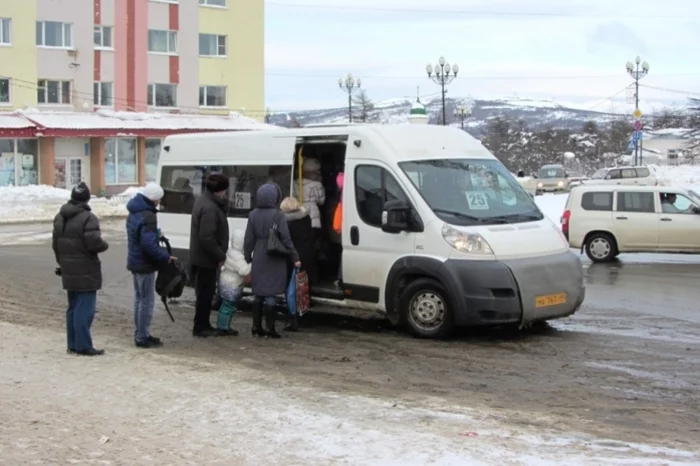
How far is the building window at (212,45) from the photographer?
53.2 meters

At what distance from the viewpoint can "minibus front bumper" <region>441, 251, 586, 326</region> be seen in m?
9.89

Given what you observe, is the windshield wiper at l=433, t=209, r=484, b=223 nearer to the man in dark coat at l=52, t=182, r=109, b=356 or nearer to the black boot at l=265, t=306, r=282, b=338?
the black boot at l=265, t=306, r=282, b=338

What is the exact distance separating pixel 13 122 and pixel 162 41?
435 inches

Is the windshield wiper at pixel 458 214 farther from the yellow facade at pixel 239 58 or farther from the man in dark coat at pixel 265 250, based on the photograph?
the yellow facade at pixel 239 58

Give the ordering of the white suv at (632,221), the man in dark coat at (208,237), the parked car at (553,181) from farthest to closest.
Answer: the parked car at (553,181) → the white suv at (632,221) → the man in dark coat at (208,237)

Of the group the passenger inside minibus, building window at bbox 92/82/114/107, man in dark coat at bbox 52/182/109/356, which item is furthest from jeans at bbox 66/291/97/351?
building window at bbox 92/82/114/107

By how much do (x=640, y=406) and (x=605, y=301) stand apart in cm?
670

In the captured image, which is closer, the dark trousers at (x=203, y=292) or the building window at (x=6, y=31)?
the dark trousers at (x=203, y=292)

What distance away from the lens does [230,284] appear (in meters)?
10.6

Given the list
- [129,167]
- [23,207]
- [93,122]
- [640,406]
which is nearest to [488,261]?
[640,406]

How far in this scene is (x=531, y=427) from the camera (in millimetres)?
6461

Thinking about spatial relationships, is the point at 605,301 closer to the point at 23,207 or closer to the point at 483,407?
the point at 483,407

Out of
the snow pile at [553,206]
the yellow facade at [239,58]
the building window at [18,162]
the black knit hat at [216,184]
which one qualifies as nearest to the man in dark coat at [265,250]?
the black knit hat at [216,184]

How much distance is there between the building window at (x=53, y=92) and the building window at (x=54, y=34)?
1.95m
